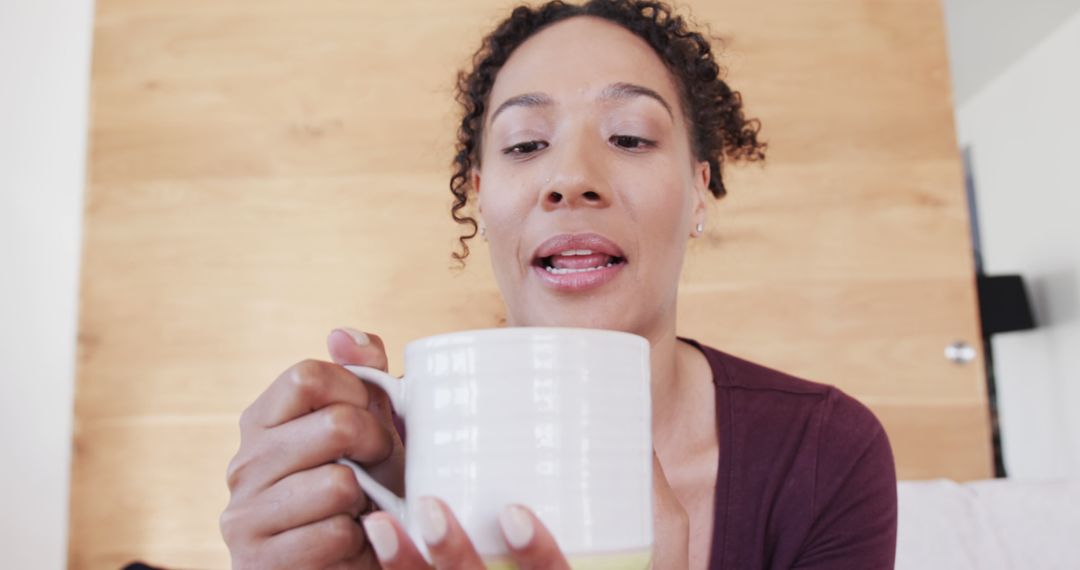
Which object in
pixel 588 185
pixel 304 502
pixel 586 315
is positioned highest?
pixel 588 185

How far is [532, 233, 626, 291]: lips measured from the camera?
0.79m

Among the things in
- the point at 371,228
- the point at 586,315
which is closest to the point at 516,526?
the point at 586,315

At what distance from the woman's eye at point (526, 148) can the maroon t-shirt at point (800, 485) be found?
0.39m

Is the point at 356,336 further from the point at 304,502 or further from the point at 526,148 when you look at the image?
the point at 526,148

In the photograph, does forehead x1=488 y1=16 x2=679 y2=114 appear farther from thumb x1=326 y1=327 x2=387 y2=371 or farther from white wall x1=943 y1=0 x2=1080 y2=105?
white wall x1=943 y1=0 x2=1080 y2=105

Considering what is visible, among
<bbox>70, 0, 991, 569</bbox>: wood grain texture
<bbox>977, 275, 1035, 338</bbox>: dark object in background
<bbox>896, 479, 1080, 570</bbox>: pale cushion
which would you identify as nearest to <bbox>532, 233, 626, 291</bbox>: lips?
<bbox>896, 479, 1080, 570</bbox>: pale cushion

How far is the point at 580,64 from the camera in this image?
2.92ft

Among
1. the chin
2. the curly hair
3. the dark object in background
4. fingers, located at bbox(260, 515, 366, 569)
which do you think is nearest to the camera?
fingers, located at bbox(260, 515, 366, 569)

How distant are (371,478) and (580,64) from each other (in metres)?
0.59

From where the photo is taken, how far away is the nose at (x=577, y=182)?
2.63ft

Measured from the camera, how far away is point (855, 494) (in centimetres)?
88

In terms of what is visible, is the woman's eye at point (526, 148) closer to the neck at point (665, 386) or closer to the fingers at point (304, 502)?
the neck at point (665, 386)

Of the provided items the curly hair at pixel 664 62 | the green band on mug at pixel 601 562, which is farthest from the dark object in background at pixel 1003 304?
the green band on mug at pixel 601 562

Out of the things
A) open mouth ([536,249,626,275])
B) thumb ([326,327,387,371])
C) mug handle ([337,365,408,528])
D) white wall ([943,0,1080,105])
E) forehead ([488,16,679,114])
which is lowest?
mug handle ([337,365,408,528])
